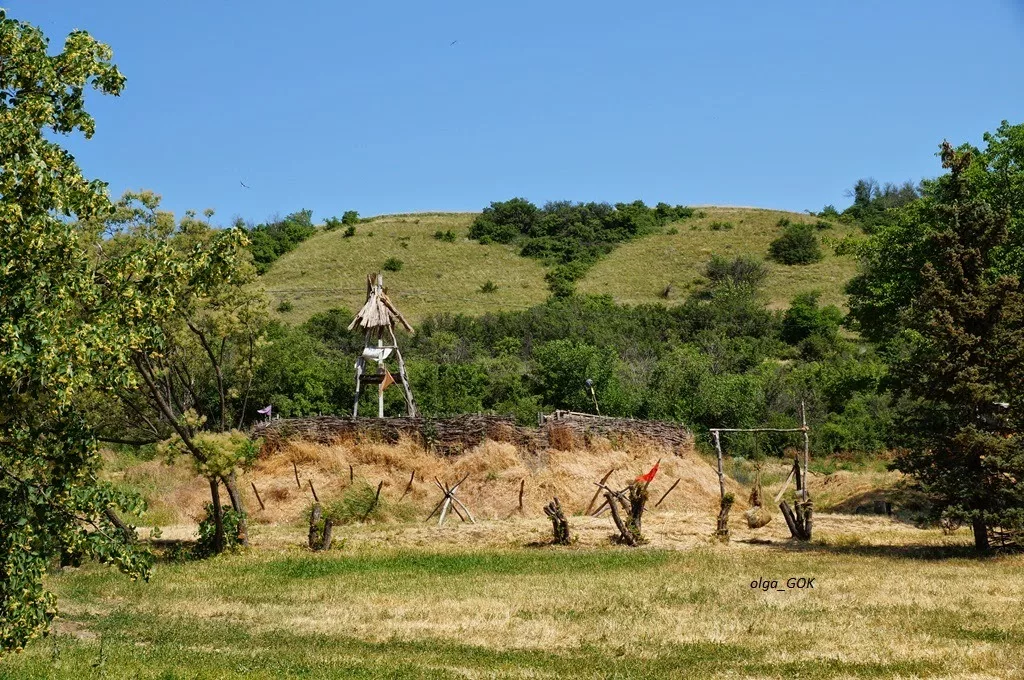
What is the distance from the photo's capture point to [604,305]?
254ft

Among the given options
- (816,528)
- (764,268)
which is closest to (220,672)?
(816,528)

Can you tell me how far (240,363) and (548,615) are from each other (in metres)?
14.9

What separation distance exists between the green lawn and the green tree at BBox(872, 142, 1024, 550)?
1.19 metres

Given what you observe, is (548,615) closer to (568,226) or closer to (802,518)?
(802,518)

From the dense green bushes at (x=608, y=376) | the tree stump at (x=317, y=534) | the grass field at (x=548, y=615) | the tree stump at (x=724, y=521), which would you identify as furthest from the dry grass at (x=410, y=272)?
the grass field at (x=548, y=615)

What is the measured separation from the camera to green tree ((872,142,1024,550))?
22.5 meters

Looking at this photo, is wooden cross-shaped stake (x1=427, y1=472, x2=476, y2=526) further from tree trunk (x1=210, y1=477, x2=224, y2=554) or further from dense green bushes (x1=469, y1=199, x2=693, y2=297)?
dense green bushes (x1=469, y1=199, x2=693, y2=297)

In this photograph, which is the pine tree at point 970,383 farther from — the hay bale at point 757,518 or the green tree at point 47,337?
the green tree at point 47,337

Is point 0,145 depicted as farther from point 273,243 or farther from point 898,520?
point 273,243

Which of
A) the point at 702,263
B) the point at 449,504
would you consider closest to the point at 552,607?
the point at 449,504

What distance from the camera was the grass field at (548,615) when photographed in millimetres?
12844

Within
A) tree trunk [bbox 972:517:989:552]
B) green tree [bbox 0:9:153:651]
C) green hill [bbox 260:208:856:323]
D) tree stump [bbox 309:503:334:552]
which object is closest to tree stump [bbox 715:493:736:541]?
tree trunk [bbox 972:517:989:552]

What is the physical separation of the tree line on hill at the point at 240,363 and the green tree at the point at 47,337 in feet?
0.08

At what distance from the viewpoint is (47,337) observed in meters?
9.37
